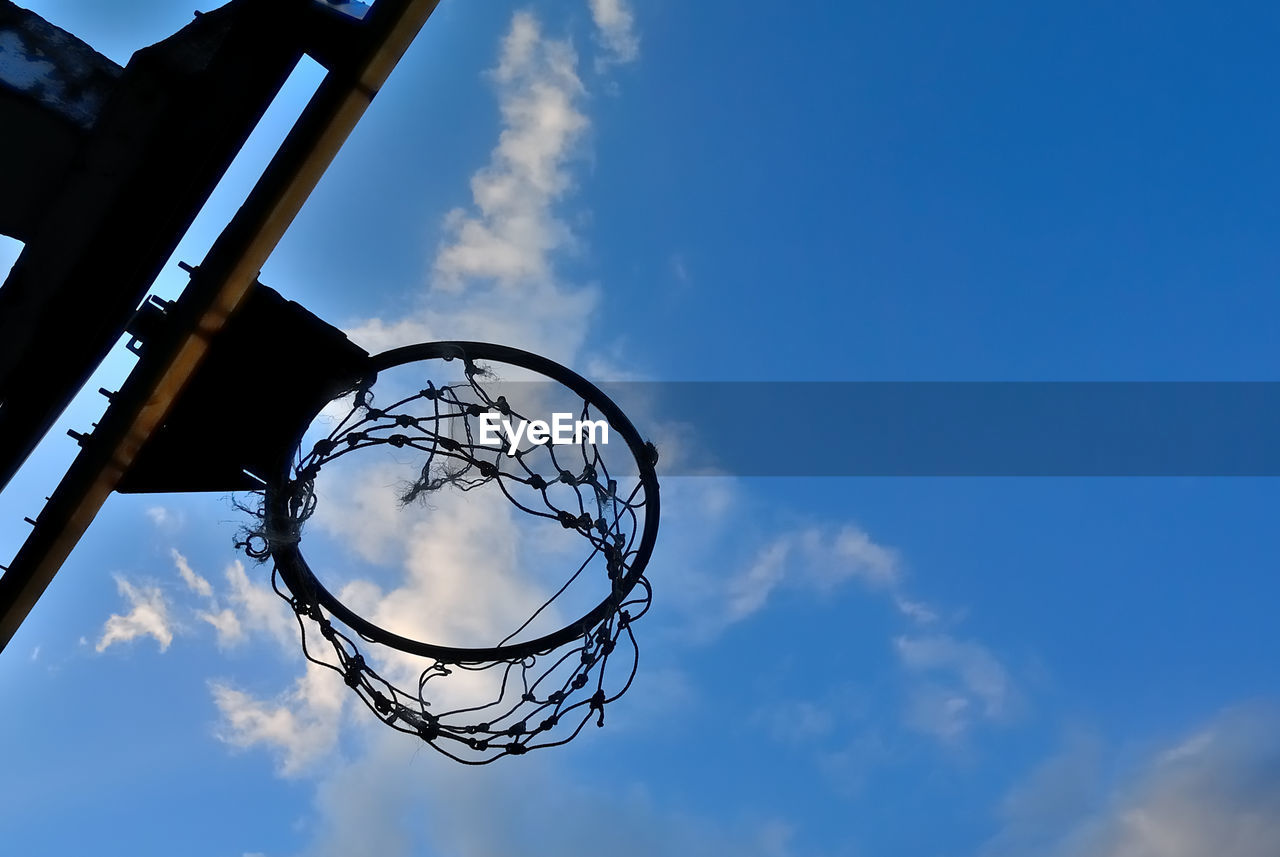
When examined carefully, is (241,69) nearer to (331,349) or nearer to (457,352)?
(331,349)

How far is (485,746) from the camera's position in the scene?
15.1 ft

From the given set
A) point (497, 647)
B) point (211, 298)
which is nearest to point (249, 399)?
point (211, 298)

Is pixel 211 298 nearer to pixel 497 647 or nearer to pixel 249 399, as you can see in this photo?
pixel 249 399

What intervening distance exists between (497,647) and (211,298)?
2114mm

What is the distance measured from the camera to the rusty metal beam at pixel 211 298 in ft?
11.9

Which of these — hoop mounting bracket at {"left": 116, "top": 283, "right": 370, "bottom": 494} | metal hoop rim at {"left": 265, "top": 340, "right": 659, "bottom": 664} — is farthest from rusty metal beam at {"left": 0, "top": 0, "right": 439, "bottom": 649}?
metal hoop rim at {"left": 265, "top": 340, "right": 659, "bottom": 664}

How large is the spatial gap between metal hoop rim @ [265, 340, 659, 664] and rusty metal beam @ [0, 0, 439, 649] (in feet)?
2.18

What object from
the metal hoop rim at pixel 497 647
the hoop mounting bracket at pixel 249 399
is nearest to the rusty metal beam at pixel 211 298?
the hoop mounting bracket at pixel 249 399

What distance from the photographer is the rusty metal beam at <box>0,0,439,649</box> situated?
363 centimetres

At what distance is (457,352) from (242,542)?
134 cm

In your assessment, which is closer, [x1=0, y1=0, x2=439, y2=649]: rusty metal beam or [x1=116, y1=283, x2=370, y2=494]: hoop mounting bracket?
[x1=0, y1=0, x2=439, y2=649]: rusty metal beam

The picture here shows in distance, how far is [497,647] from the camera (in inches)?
190

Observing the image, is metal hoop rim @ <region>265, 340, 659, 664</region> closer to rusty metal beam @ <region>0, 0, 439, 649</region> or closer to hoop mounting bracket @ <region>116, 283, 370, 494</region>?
hoop mounting bracket @ <region>116, 283, 370, 494</region>

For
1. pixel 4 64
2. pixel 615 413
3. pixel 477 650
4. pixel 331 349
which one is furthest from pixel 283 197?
pixel 477 650
